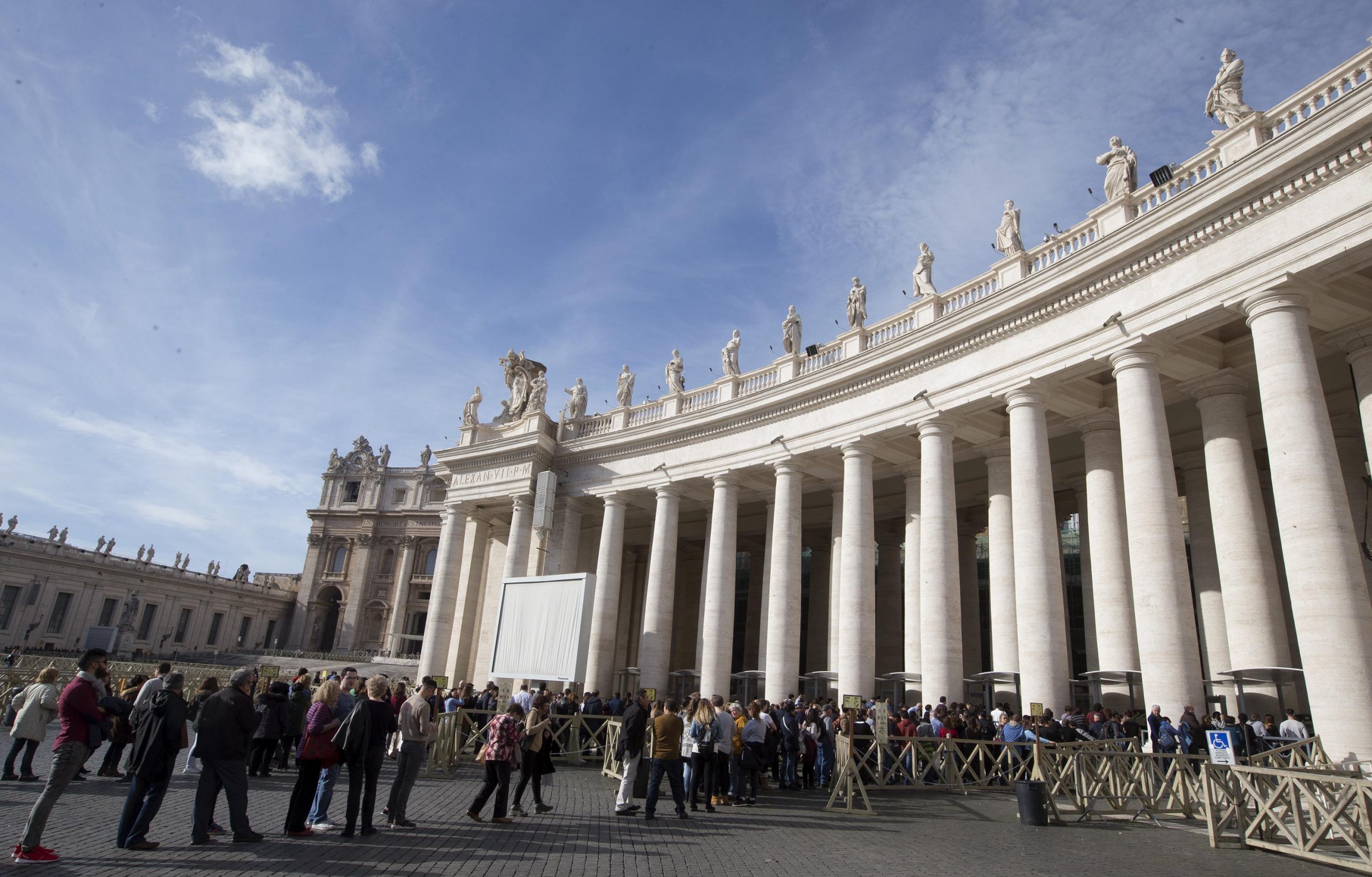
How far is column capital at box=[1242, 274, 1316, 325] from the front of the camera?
1347cm

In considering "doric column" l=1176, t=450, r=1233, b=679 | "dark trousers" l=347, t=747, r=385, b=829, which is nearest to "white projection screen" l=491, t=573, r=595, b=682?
"dark trousers" l=347, t=747, r=385, b=829

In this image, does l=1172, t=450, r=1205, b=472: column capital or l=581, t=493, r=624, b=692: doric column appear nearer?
l=1172, t=450, r=1205, b=472: column capital

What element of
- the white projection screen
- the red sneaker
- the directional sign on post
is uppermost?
the white projection screen

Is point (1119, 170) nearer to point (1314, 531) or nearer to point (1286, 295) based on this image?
point (1286, 295)

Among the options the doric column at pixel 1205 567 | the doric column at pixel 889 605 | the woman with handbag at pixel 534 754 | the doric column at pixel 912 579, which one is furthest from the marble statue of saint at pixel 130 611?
the doric column at pixel 1205 567

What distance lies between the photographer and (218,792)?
7.75 metres

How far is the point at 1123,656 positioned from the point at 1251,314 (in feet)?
23.1

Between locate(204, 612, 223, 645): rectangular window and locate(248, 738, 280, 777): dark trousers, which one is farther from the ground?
locate(204, 612, 223, 645): rectangular window

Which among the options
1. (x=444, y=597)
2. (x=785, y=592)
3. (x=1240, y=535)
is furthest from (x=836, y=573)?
(x=444, y=597)

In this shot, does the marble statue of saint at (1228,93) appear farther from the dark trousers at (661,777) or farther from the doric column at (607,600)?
the doric column at (607,600)

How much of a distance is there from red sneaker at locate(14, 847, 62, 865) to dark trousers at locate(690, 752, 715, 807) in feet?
24.3

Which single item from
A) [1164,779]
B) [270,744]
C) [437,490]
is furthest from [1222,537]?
[437,490]

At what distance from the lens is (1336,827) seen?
8117mm

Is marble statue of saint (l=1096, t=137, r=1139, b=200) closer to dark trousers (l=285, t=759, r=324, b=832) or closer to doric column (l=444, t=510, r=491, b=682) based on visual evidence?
dark trousers (l=285, t=759, r=324, b=832)
